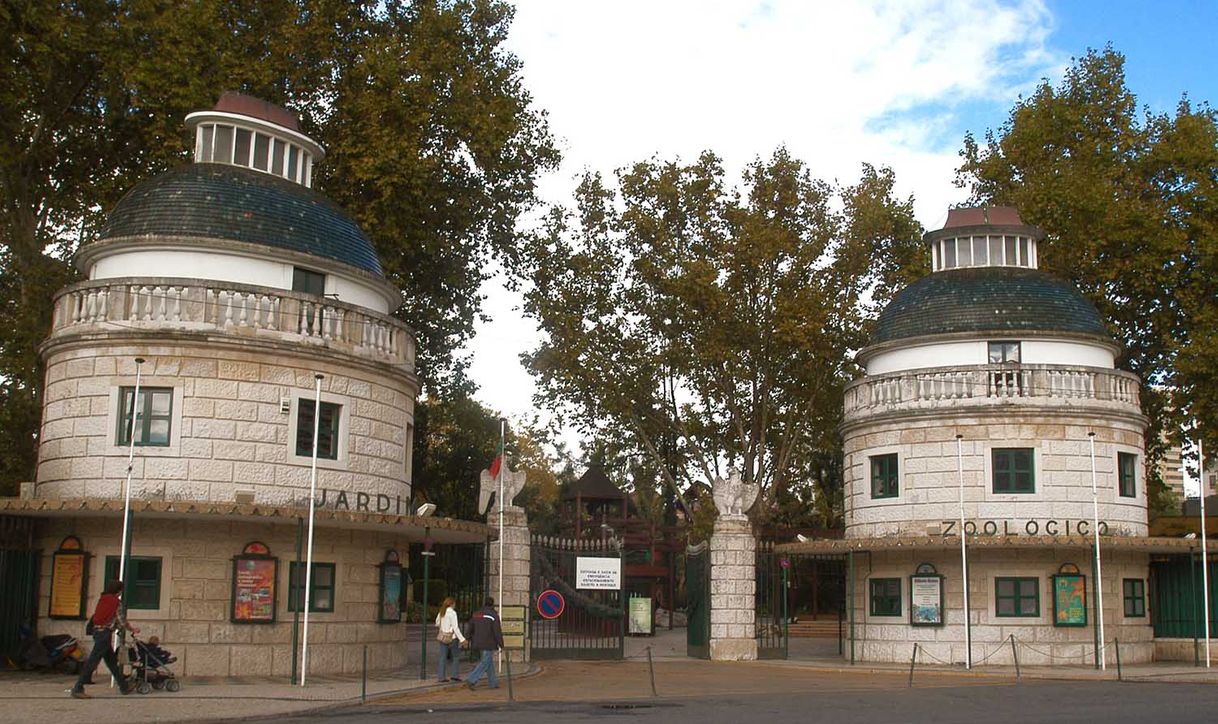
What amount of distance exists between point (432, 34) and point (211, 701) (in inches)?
1041

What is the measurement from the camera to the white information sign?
32.2m

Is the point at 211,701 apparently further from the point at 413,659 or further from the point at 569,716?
the point at 413,659

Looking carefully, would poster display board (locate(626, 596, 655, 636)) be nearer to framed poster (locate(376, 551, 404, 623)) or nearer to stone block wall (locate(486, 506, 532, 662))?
stone block wall (locate(486, 506, 532, 662))

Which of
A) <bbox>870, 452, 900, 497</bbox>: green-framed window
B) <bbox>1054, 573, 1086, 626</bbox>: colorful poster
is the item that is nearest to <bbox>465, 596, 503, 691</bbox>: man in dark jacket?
<bbox>870, 452, 900, 497</bbox>: green-framed window

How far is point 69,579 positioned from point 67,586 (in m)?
0.15

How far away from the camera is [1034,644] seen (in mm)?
31516

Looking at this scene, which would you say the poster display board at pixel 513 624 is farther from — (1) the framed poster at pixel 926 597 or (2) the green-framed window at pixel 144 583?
(1) the framed poster at pixel 926 597

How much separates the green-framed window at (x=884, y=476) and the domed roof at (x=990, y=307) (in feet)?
11.9

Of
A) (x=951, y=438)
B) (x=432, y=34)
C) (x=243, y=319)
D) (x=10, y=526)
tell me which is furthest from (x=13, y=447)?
(x=951, y=438)

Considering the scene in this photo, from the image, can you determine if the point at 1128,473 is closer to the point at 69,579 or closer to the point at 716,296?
the point at 716,296

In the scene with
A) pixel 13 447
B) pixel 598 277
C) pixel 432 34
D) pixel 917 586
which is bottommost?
pixel 917 586

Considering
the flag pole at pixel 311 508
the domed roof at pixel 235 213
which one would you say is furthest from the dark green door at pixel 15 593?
the domed roof at pixel 235 213

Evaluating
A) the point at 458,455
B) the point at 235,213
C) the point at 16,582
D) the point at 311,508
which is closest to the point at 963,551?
the point at 311,508

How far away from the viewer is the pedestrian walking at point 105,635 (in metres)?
19.9
